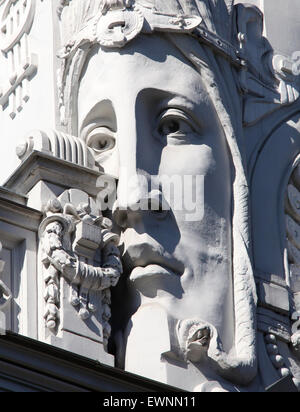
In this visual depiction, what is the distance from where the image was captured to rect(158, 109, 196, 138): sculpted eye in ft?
55.0

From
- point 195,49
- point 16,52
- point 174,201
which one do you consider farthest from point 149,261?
point 16,52

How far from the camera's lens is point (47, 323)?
15.6 m

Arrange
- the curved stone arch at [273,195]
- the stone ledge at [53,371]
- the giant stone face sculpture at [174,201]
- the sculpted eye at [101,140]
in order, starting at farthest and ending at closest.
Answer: the curved stone arch at [273,195] < the sculpted eye at [101,140] < the giant stone face sculpture at [174,201] < the stone ledge at [53,371]

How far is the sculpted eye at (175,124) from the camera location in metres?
16.8

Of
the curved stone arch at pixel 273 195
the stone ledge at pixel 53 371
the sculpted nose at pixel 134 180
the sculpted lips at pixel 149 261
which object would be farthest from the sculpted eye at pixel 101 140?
the stone ledge at pixel 53 371

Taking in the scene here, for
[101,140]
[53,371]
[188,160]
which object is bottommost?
[53,371]

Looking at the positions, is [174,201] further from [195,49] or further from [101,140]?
[195,49]

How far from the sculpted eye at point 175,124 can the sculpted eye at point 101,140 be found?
1.16ft

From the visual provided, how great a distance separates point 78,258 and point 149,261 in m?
0.54

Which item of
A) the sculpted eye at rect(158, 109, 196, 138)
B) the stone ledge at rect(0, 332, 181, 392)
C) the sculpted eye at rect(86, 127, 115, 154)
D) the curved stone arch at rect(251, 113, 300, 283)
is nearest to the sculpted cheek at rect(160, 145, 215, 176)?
the sculpted eye at rect(158, 109, 196, 138)

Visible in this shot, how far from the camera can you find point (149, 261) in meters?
16.2

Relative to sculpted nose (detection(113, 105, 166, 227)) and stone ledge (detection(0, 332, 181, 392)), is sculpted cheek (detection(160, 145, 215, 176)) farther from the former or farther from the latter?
stone ledge (detection(0, 332, 181, 392))

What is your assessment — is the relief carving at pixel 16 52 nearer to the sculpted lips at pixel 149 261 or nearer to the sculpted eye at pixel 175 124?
the sculpted eye at pixel 175 124

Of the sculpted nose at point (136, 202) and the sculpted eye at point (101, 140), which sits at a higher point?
the sculpted eye at point (101, 140)
